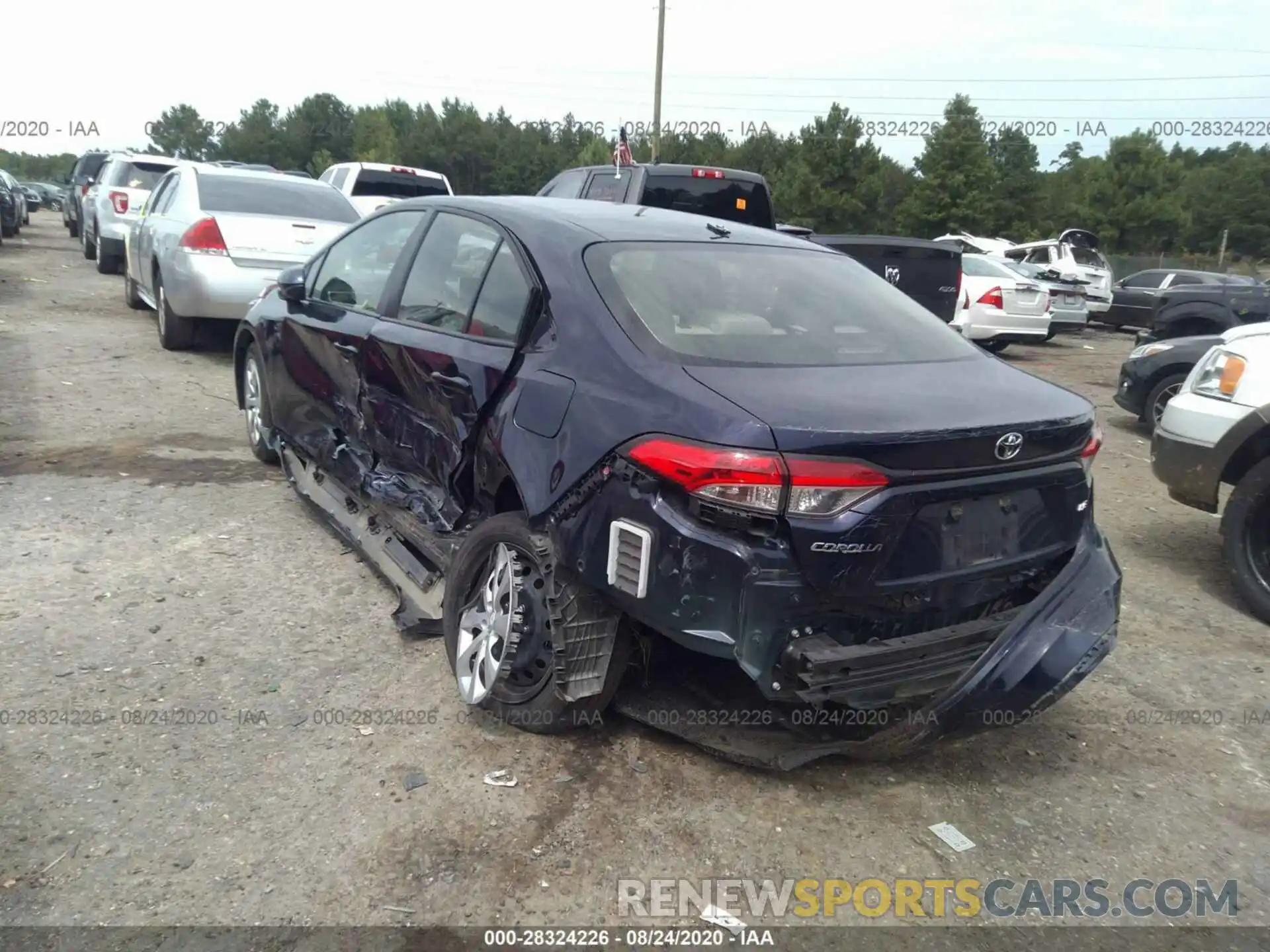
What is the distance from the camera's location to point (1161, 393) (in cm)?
877

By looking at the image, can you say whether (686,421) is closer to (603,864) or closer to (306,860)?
(603,864)

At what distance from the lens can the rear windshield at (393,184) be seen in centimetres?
1466

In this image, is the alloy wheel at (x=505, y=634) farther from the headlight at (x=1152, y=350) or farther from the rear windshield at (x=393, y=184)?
the rear windshield at (x=393, y=184)

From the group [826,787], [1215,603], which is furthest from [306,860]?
[1215,603]

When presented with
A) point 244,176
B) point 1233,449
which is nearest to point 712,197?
point 244,176

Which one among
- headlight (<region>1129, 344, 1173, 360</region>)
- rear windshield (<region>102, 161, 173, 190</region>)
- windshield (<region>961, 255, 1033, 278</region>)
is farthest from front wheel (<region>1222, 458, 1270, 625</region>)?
rear windshield (<region>102, 161, 173, 190</region>)

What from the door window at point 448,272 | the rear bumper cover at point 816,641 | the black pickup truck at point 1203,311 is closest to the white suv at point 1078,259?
the black pickup truck at point 1203,311

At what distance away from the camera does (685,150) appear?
5119cm

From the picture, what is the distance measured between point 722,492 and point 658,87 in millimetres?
27746

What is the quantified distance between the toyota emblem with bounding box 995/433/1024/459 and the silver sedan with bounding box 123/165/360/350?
23.0ft

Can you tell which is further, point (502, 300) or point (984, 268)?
point (984, 268)

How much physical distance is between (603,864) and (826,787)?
81 centimetres

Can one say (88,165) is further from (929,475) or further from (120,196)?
(929,475)

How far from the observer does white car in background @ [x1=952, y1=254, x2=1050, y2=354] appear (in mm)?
14383
